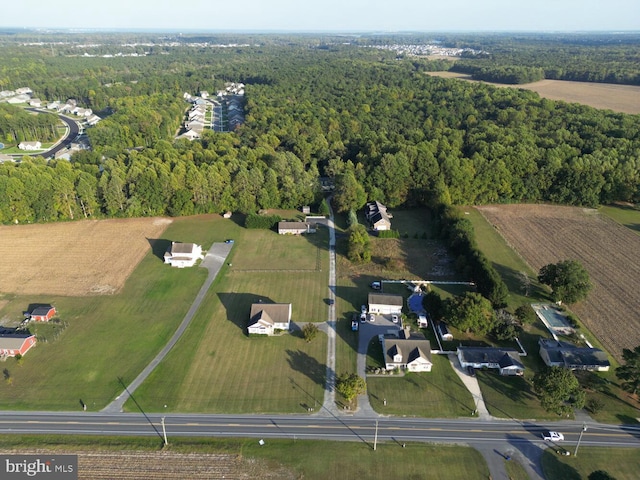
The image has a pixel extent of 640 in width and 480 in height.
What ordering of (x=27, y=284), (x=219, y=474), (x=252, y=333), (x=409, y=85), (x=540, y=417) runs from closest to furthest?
1. (x=219, y=474)
2. (x=540, y=417)
3. (x=252, y=333)
4. (x=27, y=284)
5. (x=409, y=85)

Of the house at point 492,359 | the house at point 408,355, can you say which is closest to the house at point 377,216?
the house at point 408,355

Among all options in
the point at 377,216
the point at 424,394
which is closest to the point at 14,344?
the point at 424,394

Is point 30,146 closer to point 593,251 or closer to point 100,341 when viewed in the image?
point 100,341

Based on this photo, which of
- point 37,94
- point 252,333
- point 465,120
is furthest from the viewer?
point 37,94

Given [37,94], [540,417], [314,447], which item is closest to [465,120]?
[540,417]

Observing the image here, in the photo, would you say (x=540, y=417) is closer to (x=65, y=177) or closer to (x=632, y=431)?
(x=632, y=431)

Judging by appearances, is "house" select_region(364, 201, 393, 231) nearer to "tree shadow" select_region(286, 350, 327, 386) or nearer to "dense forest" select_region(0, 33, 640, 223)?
"dense forest" select_region(0, 33, 640, 223)
